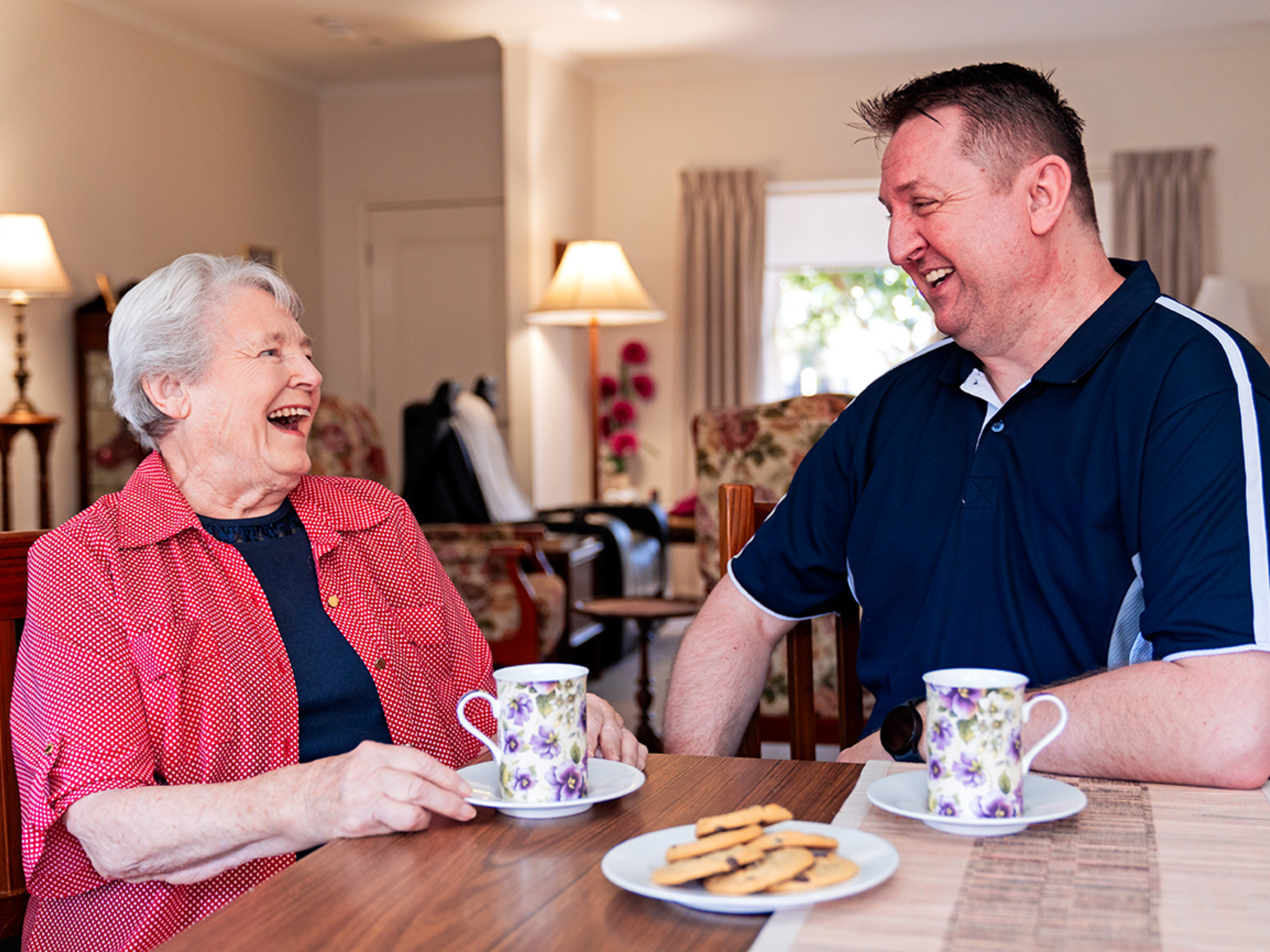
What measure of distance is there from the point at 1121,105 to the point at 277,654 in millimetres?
6347

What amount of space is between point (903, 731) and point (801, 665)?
340 mm

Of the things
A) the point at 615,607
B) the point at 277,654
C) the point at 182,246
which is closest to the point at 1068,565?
the point at 277,654

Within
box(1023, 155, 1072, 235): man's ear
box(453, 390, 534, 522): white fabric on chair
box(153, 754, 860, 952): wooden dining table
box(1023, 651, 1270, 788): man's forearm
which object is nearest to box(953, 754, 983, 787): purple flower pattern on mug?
box(153, 754, 860, 952): wooden dining table

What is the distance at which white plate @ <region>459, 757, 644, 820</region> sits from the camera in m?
1.04

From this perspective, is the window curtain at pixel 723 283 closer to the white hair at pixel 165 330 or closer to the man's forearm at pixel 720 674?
the man's forearm at pixel 720 674

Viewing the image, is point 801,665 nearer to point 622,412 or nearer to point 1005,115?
point 1005,115

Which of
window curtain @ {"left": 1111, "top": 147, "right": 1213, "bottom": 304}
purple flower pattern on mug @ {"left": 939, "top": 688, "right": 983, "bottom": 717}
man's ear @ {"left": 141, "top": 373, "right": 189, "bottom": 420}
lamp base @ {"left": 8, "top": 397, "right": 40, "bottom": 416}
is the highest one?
window curtain @ {"left": 1111, "top": 147, "right": 1213, "bottom": 304}

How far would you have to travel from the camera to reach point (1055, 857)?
0.90 metres

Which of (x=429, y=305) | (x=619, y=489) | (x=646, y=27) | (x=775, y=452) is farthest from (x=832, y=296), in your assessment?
(x=775, y=452)

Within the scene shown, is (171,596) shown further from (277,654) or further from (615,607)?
(615,607)

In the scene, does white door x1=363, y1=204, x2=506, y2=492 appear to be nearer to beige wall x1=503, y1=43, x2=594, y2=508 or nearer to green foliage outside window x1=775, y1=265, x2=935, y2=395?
beige wall x1=503, y1=43, x2=594, y2=508

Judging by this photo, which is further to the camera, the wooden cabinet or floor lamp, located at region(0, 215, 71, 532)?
the wooden cabinet

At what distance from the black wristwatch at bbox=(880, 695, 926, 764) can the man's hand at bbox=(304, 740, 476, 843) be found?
0.46m

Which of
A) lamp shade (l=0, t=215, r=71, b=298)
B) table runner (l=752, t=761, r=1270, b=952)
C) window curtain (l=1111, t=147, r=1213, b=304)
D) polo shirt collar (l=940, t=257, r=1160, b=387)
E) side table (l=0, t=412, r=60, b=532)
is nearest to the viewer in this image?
table runner (l=752, t=761, r=1270, b=952)
